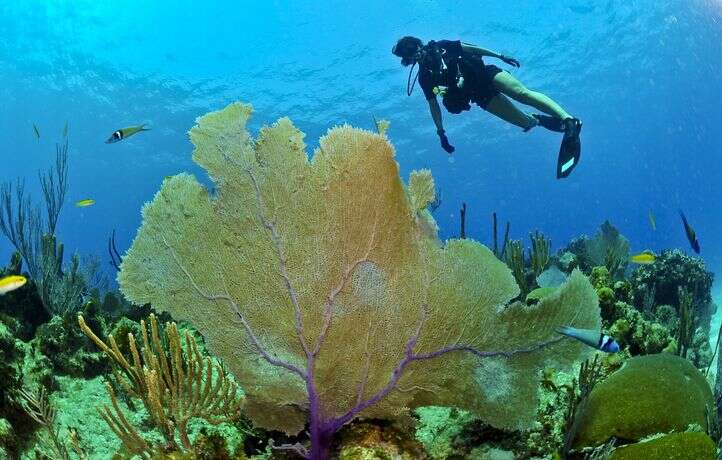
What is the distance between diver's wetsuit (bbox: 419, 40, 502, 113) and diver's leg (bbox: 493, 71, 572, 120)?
0.58 feet

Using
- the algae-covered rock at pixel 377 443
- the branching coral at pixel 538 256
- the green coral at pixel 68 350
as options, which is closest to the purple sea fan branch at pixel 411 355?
the algae-covered rock at pixel 377 443

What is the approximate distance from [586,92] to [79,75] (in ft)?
163

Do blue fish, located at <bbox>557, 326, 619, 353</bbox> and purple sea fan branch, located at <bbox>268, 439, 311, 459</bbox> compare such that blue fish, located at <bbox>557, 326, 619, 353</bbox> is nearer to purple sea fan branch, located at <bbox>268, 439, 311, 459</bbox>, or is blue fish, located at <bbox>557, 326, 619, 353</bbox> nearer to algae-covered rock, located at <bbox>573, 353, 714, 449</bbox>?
algae-covered rock, located at <bbox>573, 353, 714, 449</bbox>

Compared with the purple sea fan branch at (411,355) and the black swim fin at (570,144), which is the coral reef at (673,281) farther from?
the purple sea fan branch at (411,355)

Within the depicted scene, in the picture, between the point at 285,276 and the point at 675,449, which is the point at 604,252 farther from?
the point at 285,276

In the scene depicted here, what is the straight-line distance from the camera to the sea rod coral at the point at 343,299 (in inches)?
110

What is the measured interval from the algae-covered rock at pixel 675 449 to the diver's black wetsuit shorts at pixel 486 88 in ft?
25.7

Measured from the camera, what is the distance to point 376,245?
9.14ft

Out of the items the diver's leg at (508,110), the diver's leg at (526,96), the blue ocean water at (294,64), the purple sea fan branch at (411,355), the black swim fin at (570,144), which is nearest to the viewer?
the purple sea fan branch at (411,355)

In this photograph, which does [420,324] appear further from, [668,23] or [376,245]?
[668,23]

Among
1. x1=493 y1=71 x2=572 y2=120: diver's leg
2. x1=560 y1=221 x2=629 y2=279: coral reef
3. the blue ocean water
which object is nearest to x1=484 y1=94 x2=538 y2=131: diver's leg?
x1=493 y1=71 x2=572 y2=120: diver's leg

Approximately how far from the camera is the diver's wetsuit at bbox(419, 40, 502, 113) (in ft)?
30.5

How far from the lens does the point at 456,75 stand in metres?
9.32

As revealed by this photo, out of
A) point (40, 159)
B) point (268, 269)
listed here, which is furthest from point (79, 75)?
point (268, 269)
